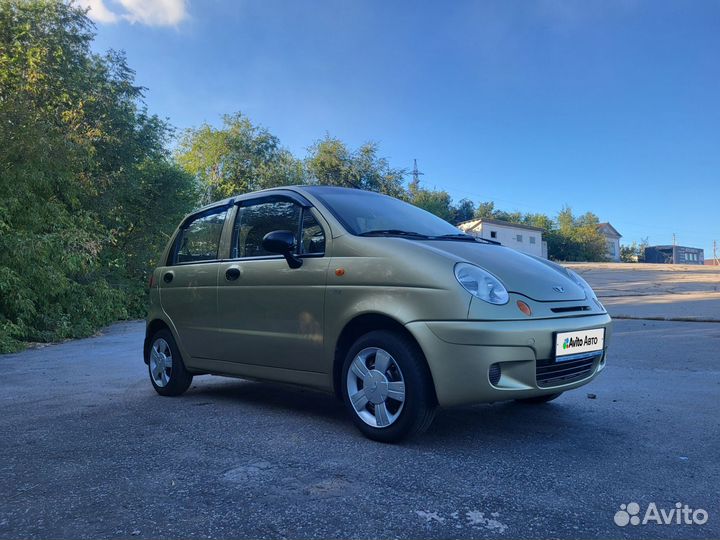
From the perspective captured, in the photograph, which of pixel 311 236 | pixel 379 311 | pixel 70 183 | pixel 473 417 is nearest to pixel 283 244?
pixel 311 236

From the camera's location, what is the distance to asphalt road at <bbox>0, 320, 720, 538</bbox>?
2.33m

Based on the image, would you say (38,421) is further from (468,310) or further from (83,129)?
(83,129)

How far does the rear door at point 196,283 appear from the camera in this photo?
477cm

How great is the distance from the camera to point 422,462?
3.07m

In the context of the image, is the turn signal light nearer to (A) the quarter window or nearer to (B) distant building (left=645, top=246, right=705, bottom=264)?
(A) the quarter window

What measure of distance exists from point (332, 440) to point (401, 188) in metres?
33.8

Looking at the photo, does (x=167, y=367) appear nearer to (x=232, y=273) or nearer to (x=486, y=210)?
(x=232, y=273)

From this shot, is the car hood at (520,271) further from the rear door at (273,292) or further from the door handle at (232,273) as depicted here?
the door handle at (232,273)

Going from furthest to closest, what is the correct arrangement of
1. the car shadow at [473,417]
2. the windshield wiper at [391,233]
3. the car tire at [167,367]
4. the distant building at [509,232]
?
the distant building at [509,232], the car tire at [167,367], the windshield wiper at [391,233], the car shadow at [473,417]

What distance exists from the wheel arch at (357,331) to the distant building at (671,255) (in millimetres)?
94283

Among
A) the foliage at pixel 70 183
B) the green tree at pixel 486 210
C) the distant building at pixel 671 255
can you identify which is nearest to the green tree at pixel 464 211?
the green tree at pixel 486 210

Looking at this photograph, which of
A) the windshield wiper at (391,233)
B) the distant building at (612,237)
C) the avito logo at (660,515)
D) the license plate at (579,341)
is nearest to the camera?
the avito logo at (660,515)

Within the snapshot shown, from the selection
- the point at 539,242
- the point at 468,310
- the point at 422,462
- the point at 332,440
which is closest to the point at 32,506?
the point at 332,440

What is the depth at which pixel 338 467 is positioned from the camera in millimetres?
3008
